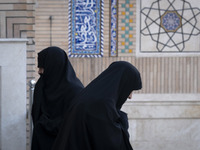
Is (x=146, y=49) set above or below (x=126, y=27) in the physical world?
below

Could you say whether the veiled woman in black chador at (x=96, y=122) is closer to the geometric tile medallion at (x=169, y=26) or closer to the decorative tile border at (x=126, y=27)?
the decorative tile border at (x=126, y=27)

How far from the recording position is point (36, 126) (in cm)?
302

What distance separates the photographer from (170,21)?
5.11 metres

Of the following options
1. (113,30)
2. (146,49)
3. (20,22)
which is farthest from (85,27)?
(20,22)

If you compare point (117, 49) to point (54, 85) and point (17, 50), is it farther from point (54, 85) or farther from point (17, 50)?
point (54, 85)

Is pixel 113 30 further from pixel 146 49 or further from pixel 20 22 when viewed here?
pixel 20 22

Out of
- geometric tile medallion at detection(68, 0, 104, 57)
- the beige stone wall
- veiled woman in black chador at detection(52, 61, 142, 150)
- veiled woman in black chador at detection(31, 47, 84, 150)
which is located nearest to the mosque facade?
geometric tile medallion at detection(68, 0, 104, 57)

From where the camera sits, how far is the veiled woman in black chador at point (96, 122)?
1.97m

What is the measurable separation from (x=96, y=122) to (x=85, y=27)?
3142 millimetres

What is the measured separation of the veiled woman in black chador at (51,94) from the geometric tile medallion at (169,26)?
2.14 metres

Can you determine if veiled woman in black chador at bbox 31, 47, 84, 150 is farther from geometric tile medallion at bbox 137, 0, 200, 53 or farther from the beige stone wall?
geometric tile medallion at bbox 137, 0, 200, 53

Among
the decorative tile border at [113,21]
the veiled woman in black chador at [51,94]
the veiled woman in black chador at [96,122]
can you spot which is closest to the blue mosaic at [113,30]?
the decorative tile border at [113,21]

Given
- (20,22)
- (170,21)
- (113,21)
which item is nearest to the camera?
(20,22)

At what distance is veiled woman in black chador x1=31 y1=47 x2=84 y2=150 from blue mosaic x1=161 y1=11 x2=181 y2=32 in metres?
2.25
